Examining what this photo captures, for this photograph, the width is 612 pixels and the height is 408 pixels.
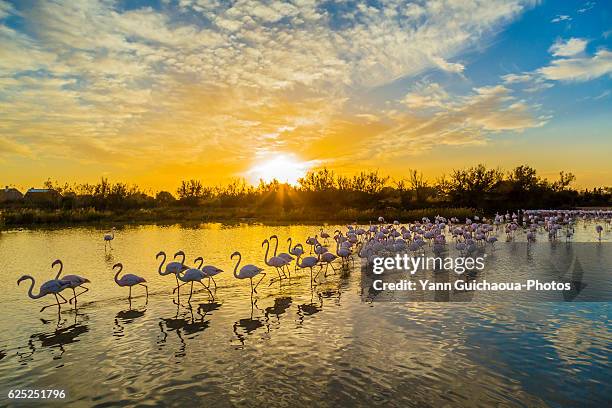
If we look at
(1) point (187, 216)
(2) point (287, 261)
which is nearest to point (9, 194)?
(1) point (187, 216)

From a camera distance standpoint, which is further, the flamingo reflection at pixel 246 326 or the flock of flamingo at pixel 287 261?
the flock of flamingo at pixel 287 261

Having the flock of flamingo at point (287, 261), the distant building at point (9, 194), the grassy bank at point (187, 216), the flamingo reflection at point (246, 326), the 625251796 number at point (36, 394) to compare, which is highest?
the distant building at point (9, 194)

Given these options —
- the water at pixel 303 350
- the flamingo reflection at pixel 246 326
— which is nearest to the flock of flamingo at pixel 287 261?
the water at pixel 303 350

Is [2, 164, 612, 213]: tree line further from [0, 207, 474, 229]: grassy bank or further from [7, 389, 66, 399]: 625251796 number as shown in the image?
[7, 389, 66, 399]: 625251796 number

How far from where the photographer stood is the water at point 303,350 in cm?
635

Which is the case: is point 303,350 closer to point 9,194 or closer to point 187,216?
point 187,216

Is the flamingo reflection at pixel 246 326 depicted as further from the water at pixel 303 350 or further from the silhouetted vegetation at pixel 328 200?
the silhouetted vegetation at pixel 328 200

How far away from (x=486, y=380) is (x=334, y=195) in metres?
54.6

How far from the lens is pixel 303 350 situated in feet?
26.2

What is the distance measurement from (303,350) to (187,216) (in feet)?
139

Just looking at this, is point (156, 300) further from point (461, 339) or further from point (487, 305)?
point (487, 305)

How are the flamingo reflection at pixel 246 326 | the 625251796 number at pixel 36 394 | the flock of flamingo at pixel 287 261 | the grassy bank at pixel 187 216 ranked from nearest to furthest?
the 625251796 number at pixel 36 394, the flamingo reflection at pixel 246 326, the flock of flamingo at pixel 287 261, the grassy bank at pixel 187 216

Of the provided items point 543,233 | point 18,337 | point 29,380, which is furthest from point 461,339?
point 543,233

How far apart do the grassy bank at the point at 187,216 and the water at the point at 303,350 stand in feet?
101
